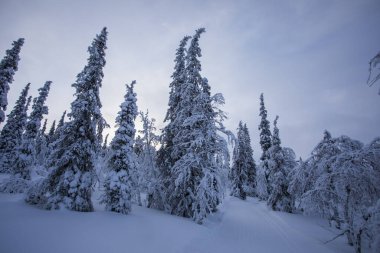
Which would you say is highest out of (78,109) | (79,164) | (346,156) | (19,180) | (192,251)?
(78,109)

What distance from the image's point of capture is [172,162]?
65.8 ft

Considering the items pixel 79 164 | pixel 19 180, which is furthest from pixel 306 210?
pixel 19 180

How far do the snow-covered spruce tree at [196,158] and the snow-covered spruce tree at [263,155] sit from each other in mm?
20041

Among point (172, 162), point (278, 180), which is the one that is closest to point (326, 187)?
point (172, 162)

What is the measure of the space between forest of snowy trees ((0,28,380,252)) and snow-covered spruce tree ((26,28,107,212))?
0.06 meters

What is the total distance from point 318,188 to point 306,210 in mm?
1855

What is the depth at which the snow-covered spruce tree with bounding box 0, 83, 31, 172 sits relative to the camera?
32.2m

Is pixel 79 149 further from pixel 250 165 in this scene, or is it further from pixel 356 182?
pixel 250 165

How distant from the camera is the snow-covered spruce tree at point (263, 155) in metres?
35.1

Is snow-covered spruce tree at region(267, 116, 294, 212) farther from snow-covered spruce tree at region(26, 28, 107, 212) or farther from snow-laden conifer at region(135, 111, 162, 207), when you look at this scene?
snow-covered spruce tree at region(26, 28, 107, 212)

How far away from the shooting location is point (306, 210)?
1461 cm

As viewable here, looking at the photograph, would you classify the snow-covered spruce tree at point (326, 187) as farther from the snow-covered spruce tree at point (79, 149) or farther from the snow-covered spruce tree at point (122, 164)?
the snow-covered spruce tree at point (79, 149)

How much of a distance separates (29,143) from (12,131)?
13.7 meters

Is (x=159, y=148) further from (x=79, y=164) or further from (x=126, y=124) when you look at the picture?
(x=79, y=164)
